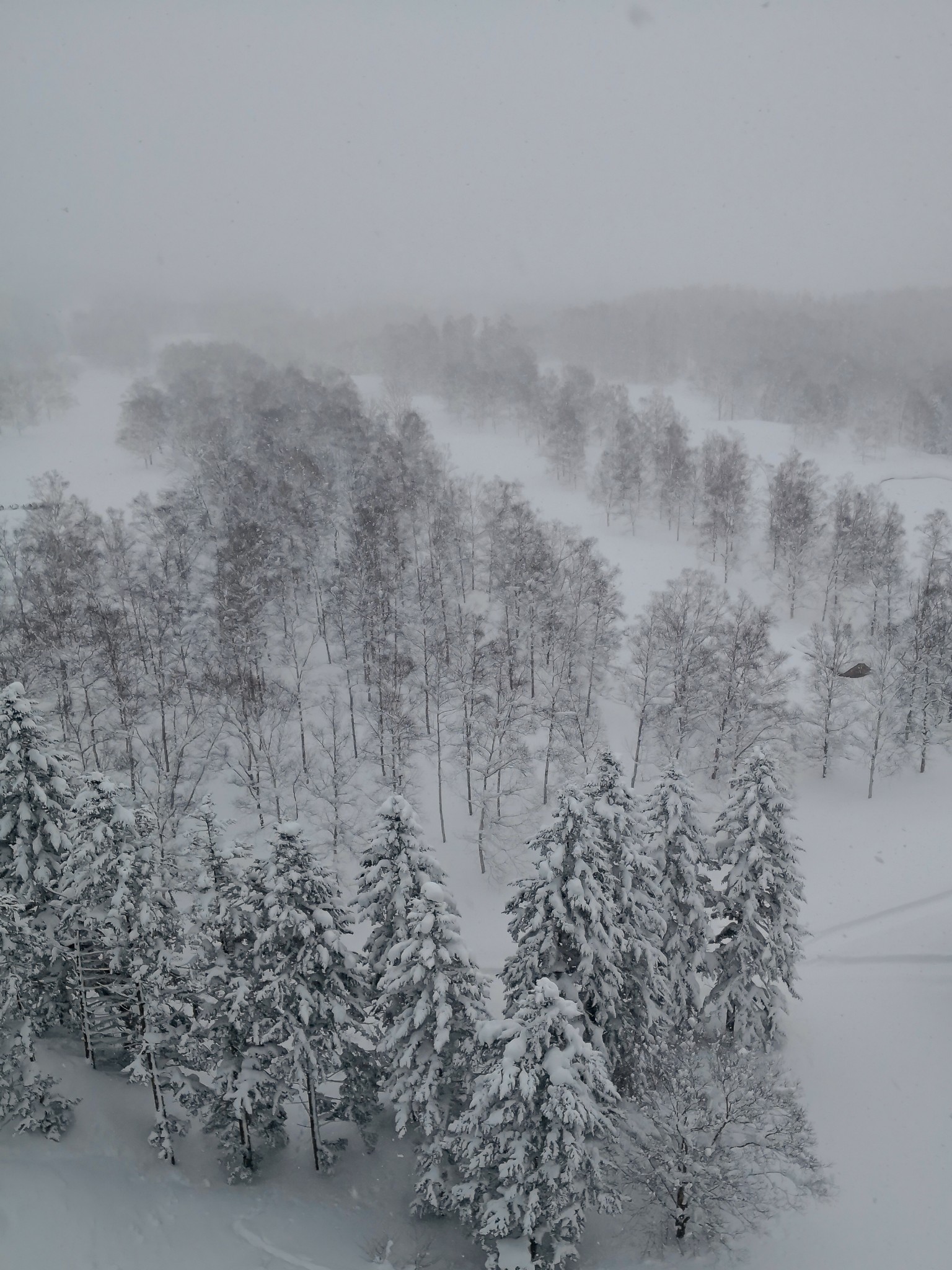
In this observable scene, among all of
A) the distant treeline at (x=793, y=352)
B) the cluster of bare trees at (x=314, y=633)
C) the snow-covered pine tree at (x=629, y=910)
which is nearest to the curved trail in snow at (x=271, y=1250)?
the snow-covered pine tree at (x=629, y=910)

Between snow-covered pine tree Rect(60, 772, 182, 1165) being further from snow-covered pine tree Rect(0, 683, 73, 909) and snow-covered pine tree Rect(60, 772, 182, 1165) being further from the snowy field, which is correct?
the snowy field

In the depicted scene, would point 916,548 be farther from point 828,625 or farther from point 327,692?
point 327,692

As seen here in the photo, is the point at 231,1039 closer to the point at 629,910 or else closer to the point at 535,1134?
the point at 535,1134

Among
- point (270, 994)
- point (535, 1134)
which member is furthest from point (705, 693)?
point (270, 994)

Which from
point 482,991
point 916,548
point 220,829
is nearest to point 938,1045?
point 482,991

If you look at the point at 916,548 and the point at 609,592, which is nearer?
the point at 609,592

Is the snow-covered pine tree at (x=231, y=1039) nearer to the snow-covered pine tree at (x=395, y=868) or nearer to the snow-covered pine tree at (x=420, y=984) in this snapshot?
the snow-covered pine tree at (x=395, y=868)
